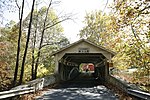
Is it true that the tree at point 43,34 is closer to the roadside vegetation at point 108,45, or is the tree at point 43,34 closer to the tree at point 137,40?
the roadside vegetation at point 108,45

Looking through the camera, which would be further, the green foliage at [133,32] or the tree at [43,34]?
the tree at [43,34]

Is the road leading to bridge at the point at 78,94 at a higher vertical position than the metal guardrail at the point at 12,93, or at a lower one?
lower

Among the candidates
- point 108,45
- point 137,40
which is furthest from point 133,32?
point 108,45

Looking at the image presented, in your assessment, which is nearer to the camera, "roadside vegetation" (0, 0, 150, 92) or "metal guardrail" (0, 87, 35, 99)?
"metal guardrail" (0, 87, 35, 99)

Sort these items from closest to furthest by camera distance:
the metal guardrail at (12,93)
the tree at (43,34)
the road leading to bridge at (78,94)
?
1. the metal guardrail at (12,93)
2. the road leading to bridge at (78,94)
3. the tree at (43,34)

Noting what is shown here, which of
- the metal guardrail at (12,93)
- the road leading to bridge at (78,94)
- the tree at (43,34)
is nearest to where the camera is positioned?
the metal guardrail at (12,93)

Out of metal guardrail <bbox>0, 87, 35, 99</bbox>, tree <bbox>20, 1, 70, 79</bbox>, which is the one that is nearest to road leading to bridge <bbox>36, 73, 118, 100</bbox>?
metal guardrail <bbox>0, 87, 35, 99</bbox>

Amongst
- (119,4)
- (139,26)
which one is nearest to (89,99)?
(119,4)

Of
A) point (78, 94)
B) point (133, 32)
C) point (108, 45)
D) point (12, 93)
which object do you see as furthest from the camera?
point (108, 45)

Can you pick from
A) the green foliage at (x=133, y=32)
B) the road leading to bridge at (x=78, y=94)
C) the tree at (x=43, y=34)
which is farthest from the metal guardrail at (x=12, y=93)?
the tree at (x=43, y=34)

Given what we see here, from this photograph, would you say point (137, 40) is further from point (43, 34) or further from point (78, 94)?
point (43, 34)

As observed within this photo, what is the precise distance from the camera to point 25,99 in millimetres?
8672

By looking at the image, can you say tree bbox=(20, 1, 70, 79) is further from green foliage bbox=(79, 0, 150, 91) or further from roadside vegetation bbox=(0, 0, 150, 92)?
green foliage bbox=(79, 0, 150, 91)

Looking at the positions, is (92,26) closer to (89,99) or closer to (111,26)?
(111,26)
